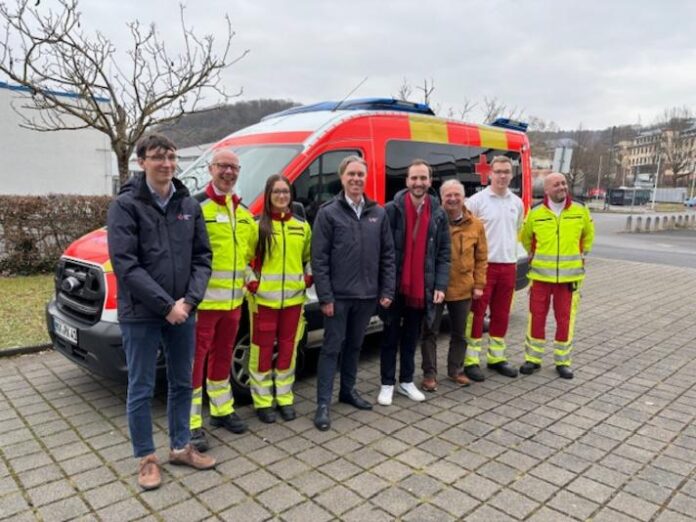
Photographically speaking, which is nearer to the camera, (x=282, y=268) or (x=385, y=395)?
(x=282, y=268)

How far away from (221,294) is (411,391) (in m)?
1.87

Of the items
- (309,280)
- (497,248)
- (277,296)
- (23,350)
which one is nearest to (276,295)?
(277,296)

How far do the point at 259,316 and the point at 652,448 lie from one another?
2.79 meters

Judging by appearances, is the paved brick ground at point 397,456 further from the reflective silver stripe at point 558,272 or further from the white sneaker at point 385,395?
the reflective silver stripe at point 558,272

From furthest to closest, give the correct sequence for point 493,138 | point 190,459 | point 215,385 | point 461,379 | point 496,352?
1. point 493,138
2. point 496,352
3. point 461,379
4. point 215,385
5. point 190,459

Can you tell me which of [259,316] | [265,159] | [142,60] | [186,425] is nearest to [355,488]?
[186,425]

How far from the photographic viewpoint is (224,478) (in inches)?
121

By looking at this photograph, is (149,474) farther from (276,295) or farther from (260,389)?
(276,295)

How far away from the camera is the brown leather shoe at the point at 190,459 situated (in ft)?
10.4

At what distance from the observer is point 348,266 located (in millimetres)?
3676

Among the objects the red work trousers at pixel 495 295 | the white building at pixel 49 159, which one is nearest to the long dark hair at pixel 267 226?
the red work trousers at pixel 495 295

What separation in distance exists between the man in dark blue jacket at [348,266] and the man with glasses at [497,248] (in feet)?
4.22

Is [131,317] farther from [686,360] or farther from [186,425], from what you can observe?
[686,360]

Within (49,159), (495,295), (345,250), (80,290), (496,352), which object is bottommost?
(496,352)
